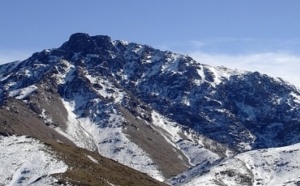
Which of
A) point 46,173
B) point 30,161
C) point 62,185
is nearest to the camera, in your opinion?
point 62,185

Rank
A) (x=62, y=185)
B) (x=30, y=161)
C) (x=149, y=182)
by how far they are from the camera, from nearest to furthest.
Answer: (x=62, y=185) < (x=30, y=161) < (x=149, y=182)

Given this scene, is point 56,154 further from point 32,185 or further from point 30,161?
point 32,185

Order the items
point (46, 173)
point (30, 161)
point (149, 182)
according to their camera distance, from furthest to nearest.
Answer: point (149, 182)
point (30, 161)
point (46, 173)

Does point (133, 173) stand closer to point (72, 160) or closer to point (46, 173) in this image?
point (72, 160)

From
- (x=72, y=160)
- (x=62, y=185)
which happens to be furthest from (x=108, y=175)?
(x=62, y=185)

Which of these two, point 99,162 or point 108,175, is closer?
point 108,175

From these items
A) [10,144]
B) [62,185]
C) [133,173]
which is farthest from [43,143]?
[62,185]

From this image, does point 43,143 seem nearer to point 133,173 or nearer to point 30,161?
point 30,161

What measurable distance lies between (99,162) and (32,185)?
3034 cm

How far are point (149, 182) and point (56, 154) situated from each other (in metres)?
20.8

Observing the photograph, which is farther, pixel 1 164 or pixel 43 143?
pixel 43 143

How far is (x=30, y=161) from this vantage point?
4870 inches

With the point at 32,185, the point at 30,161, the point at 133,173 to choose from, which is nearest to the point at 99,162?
the point at 133,173

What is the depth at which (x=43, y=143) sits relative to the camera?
445 feet
